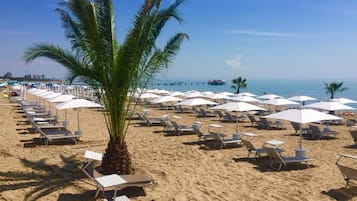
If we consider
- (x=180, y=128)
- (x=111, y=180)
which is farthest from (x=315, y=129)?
(x=111, y=180)

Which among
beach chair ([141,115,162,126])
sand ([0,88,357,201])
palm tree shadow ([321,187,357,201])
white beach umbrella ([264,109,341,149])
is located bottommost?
palm tree shadow ([321,187,357,201])

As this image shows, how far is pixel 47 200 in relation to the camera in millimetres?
6250

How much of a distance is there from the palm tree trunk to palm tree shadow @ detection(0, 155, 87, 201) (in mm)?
714

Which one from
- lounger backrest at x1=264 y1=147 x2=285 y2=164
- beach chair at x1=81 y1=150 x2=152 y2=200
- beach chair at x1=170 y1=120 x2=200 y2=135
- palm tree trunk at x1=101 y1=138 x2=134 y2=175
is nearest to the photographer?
beach chair at x1=81 y1=150 x2=152 y2=200

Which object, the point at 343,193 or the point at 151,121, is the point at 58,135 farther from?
the point at 343,193

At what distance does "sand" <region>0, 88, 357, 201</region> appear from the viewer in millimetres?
6738

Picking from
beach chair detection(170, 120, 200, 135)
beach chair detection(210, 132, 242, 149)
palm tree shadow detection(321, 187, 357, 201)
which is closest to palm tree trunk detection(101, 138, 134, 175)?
palm tree shadow detection(321, 187, 357, 201)

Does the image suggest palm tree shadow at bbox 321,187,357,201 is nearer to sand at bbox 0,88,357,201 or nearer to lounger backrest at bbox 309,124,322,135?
sand at bbox 0,88,357,201

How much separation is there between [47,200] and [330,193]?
221 inches

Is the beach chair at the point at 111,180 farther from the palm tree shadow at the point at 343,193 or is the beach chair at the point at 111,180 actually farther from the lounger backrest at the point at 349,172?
the lounger backrest at the point at 349,172

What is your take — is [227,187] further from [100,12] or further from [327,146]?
[327,146]

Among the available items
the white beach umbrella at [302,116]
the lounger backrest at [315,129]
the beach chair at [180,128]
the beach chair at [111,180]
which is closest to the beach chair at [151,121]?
the beach chair at [180,128]

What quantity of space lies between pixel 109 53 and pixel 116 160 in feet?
7.84

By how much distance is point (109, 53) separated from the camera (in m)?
7.45
